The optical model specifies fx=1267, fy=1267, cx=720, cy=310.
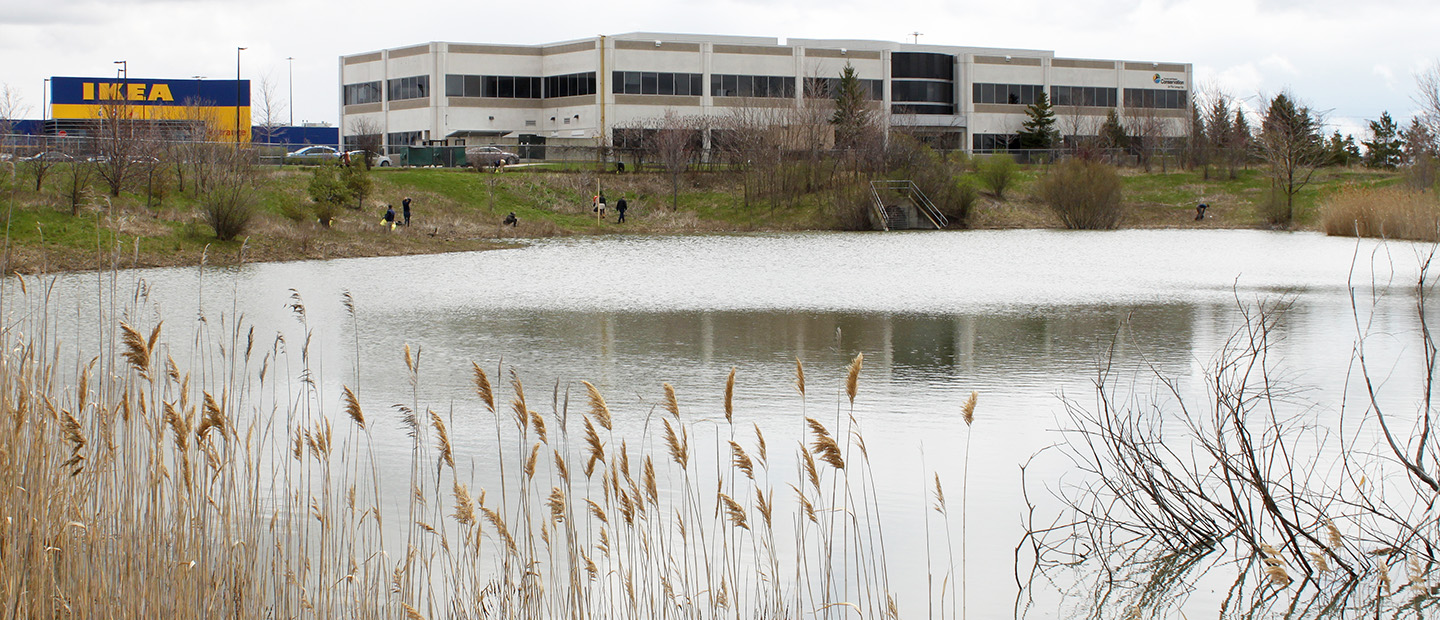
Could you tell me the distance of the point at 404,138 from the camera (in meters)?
86.0

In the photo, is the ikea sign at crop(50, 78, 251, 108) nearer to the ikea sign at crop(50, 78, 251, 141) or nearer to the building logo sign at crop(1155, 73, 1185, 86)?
the ikea sign at crop(50, 78, 251, 141)

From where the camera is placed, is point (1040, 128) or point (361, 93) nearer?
point (361, 93)

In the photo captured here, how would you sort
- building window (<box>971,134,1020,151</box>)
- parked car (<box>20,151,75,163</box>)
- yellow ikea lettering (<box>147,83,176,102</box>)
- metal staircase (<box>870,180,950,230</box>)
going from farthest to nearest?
building window (<box>971,134,1020,151</box>) < yellow ikea lettering (<box>147,83,176,102</box>) < metal staircase (<box>870,180,950,230</box>) < parked car (<box>20,151,75,163</box>)

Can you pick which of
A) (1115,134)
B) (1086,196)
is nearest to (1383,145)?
(1115,134)

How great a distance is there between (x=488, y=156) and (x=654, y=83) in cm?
2112

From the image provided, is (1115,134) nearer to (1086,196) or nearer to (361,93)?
(1086,196)

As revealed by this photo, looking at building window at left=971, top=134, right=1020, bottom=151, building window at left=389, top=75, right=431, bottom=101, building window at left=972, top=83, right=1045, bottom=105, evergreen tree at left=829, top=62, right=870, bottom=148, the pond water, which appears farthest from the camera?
building window at left=972, top=83, right=1045, bottom=105

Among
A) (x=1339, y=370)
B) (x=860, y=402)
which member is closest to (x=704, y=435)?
Result: (x=860, y=402)

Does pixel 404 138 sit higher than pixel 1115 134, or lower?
lower

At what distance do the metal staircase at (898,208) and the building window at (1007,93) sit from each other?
4186 cm

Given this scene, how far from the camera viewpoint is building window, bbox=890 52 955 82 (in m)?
95.1

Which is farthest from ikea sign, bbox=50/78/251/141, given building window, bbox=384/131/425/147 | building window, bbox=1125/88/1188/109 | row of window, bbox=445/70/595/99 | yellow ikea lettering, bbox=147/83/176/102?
building window, bbox=1125/88/1188/109

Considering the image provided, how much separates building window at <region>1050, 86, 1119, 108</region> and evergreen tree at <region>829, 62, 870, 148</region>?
17373 mm

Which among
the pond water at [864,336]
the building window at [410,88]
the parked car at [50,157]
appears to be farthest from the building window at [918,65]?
the parked car at [50,157]
